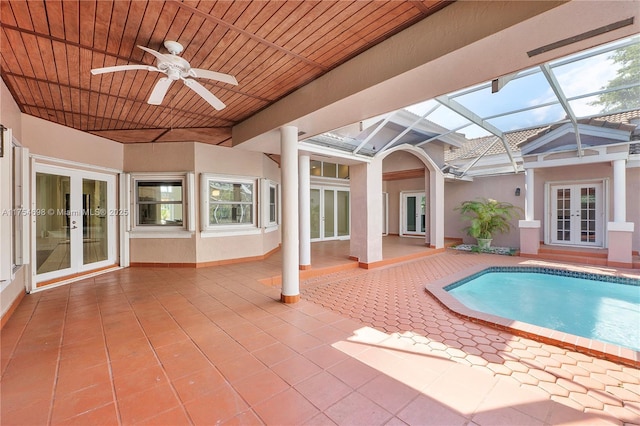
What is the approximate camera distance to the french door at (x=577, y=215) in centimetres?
793

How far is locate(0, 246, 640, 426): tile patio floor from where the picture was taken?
177 centimetres

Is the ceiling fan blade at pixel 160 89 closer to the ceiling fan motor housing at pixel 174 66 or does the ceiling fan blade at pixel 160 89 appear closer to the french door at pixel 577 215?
the ceiling fan motor housing at pixel 174 66

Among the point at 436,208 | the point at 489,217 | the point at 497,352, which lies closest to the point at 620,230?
the point at 489,217

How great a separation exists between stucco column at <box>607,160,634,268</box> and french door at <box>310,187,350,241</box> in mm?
7306

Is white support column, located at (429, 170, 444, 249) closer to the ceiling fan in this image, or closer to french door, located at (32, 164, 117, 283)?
the ceiling fan

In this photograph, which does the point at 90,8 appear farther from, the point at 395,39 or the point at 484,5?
the point at 484,5

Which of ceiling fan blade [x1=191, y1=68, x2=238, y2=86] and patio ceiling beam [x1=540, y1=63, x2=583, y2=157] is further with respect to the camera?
patio ceiling beam [x1=540, y1=63, x2=583, y2=157]

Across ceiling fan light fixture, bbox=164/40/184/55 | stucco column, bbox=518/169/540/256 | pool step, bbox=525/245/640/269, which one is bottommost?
pool step, bbox=525/245/640/269

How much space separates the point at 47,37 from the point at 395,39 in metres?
3.08

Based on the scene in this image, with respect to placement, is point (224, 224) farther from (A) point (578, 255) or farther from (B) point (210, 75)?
(A) point (578, 255)

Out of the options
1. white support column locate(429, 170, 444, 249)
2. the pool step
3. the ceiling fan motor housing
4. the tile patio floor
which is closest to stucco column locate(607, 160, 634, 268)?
the pool step

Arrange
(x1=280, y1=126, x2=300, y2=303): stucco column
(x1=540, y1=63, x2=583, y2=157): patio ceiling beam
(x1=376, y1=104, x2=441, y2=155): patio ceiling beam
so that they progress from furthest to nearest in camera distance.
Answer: (x1=376, y1=104, x2=441, y2=155): patio ceiling beam, (x1=280, y1=126, x2=300, y2=303): stucco column, (x1=540, y1=63, x2=583, y2=157): patio ceiling beam

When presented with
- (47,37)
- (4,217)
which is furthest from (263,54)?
(4,217)

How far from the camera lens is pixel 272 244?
7.83 metres
